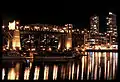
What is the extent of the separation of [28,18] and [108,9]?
1.28 m

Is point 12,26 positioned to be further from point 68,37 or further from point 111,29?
point 111,29

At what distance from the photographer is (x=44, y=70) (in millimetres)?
6586

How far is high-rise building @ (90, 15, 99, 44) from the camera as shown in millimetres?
4617

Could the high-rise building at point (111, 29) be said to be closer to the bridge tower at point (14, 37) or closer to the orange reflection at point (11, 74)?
the bridge tower at point (14, 37)

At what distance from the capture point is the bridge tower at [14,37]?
459 centimetres

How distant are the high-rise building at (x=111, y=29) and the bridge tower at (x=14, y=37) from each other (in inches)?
→ 61.0

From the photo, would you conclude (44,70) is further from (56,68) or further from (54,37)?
(54,37)

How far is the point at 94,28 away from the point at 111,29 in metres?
0.31

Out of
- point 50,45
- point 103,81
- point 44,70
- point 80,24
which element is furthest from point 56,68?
point 103,81

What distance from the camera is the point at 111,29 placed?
473 cm

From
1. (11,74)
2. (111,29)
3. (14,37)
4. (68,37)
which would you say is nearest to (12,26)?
(14,37)

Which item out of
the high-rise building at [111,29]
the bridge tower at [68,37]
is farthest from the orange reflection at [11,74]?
the high-rise building at [111,29]

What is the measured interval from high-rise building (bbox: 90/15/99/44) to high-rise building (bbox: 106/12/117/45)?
0.20 m

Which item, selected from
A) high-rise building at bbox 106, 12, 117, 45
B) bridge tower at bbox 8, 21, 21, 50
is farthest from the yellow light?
high-rise building at bbox 106, 12, 117, 45
